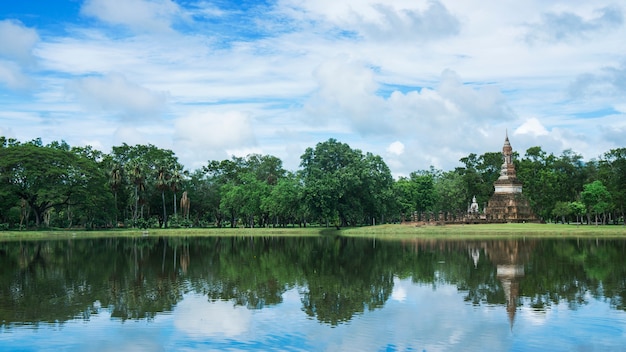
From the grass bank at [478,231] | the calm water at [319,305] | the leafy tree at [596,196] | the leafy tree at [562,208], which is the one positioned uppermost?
the leafy tree at [596,196]

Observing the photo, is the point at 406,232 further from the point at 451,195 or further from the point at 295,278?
the point at 295,278

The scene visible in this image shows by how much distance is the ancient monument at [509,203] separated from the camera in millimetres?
95500

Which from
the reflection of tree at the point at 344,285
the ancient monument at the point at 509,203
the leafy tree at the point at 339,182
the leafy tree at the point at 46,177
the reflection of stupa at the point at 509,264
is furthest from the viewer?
the ancient monument at the point at 509,203

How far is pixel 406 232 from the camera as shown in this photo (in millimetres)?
76250

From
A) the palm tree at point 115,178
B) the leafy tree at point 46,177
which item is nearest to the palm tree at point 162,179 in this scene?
the palm tree at point 115,178

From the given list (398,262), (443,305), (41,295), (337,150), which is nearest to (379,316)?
(443,305)

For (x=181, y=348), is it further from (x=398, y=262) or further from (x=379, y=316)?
(x=398, y=262)

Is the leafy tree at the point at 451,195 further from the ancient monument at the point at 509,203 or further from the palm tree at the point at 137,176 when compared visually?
the palm tree at the point at 137,176

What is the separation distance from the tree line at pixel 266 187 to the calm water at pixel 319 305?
47006 millimetres

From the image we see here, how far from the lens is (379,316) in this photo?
21.0 m

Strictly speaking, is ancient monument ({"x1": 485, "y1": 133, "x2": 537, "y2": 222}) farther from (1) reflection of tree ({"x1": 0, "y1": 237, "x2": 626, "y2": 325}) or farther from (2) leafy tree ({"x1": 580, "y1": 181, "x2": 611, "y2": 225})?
(1) reflection of tree ({"x1": 0, "y1": 237, "x2": 626, "y2": 325})

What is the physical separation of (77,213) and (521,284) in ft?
280

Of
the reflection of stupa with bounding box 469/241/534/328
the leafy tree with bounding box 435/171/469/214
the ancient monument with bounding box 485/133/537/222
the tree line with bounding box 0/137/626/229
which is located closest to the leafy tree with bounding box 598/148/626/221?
the tree line with bounding box 0/137/626/229

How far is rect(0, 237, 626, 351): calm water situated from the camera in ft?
58.2
